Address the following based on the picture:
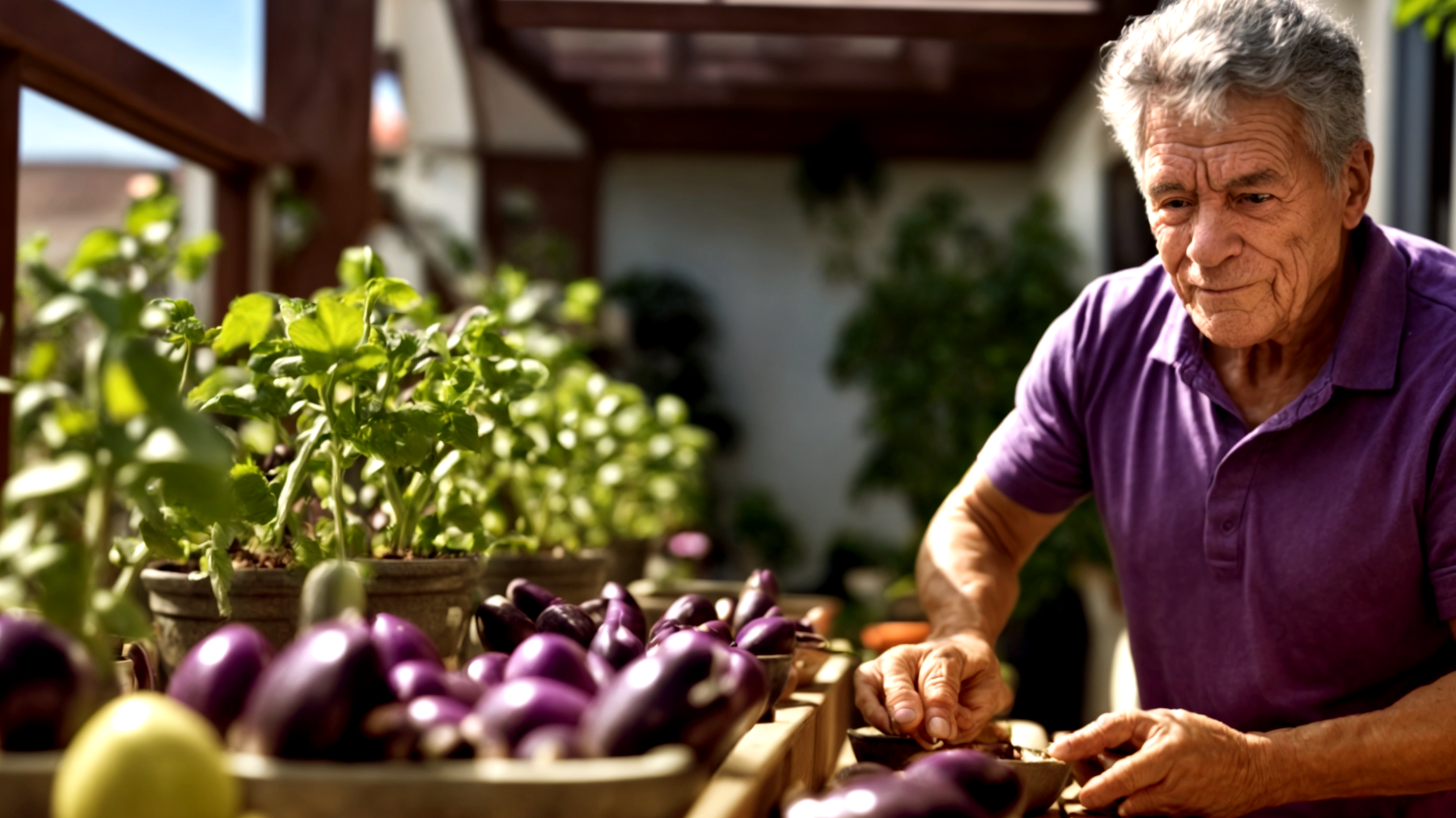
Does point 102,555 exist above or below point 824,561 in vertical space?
above

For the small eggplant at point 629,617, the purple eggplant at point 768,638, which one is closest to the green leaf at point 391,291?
the small eggplant at point 629,617

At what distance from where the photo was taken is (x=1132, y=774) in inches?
41.9

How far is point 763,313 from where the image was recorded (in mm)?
7691

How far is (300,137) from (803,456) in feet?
16.3

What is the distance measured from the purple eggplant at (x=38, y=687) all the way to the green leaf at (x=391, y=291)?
1.62 feet

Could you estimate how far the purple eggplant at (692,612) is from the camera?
1.13 meters

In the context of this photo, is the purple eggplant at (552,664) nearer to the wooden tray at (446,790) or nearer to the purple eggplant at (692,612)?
the wooden tray at (446,790)

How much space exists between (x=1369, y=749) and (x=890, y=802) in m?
0.71

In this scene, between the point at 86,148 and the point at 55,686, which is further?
the point at 86,148

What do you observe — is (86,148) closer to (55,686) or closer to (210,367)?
(210,367)

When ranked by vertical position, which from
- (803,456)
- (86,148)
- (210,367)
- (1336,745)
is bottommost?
(803,456)

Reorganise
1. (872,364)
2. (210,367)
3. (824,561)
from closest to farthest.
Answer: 1. (210,367)
2. (872,364)
3. (824,561)

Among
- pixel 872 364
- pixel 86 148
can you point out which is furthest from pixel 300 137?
pixel 872 364

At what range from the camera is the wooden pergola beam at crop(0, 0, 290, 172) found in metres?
1.50
